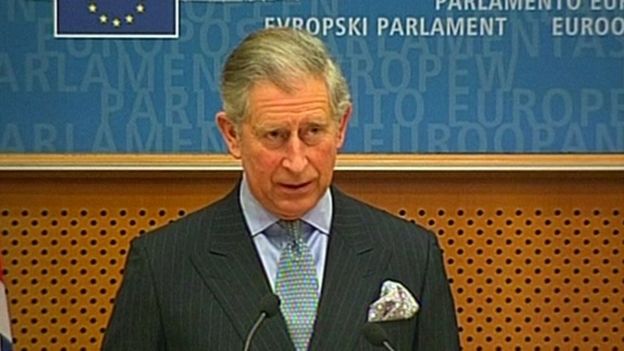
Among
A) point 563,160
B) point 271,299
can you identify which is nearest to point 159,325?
point 271,299

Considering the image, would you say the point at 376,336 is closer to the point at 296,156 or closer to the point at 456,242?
the point at 296,156

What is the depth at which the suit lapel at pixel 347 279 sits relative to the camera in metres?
1.94

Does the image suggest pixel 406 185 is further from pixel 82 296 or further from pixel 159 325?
pixel 159 325

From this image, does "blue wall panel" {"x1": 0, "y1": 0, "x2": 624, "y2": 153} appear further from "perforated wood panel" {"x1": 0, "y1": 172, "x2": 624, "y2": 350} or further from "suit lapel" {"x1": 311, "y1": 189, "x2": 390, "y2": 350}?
"suit lapel" {"x1": 311, "y1": 189, "x2": 390, "y2": 350}

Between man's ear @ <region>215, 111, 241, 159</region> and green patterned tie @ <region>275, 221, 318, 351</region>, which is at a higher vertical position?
man's ear @ <region>215, 111, 241, 159</region>

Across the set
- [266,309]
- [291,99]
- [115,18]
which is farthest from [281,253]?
[115,18]

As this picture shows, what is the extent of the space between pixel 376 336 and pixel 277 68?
1.57 ft

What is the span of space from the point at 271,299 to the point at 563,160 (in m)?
2.00

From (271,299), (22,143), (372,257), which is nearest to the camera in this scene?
(271,299)

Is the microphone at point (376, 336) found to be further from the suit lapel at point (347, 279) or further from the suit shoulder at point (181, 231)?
the suit shoulder at point (181, 231)

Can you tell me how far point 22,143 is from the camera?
12.0 ft

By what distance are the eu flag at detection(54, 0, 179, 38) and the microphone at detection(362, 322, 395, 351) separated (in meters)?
1.97

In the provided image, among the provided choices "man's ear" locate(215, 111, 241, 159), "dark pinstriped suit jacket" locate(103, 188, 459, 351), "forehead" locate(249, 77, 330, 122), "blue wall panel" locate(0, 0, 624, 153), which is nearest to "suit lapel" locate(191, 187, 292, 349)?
"dark pinstriped suit jacket" locate(103, 188, 459, 351)

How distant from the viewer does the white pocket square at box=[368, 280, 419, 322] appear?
1.94 metres
